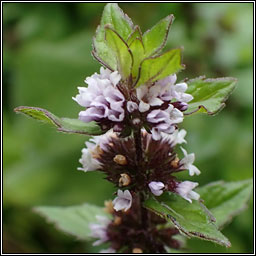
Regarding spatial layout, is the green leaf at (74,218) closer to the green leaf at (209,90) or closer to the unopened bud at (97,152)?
the unopened bud at (97,152)

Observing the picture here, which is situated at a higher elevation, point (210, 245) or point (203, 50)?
point (203, 50)

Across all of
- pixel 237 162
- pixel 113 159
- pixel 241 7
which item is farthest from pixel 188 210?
pixel 241 7

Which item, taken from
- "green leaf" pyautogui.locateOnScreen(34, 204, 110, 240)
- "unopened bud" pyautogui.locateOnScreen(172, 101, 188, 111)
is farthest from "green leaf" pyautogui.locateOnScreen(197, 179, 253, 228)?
"unopened bud" pyautogui.locateOnScreen(172, 101, 188, 111)

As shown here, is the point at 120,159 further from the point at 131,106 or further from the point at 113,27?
the point at 113,27

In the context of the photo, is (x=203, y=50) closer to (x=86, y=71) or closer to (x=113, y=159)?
(x=86, y=71)

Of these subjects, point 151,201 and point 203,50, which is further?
point 203,50

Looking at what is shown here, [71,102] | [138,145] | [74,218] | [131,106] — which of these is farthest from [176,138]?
[71,102]
